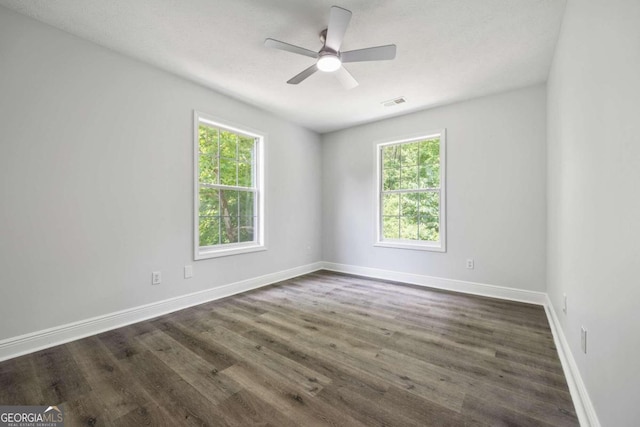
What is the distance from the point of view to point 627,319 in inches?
39.0

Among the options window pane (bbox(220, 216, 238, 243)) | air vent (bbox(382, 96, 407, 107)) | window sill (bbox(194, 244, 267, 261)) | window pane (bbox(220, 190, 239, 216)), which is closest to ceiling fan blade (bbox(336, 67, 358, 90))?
air vent (bbox(382, 96, 407, 107))

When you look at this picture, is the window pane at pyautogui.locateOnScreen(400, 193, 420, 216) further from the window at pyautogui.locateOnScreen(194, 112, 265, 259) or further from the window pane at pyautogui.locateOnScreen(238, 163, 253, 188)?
the window pane at pyautogui.locateOnScreen(238, 163, 253, 188)

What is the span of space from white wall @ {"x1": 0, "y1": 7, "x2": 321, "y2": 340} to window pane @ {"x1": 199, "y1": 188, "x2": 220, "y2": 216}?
238 mm

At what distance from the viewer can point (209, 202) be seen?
11.3 feet

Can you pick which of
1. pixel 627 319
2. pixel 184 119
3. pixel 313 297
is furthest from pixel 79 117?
pixel 627 319

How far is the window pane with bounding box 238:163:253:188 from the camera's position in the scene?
3.83 meters

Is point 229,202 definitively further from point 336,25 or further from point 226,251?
point 336,25

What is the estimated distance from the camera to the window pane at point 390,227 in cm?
437

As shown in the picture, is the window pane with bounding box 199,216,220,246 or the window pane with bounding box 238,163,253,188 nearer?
the window pane with bounding box 199,216,220,246

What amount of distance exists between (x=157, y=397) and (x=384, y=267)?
346 cm

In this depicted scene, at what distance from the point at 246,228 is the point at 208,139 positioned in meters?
1.34

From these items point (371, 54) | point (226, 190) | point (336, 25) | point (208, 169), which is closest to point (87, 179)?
point (208, 169)

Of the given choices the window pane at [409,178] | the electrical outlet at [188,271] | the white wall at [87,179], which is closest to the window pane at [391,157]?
the window pane at [409,178]

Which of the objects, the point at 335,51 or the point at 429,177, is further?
the point at 429,177
